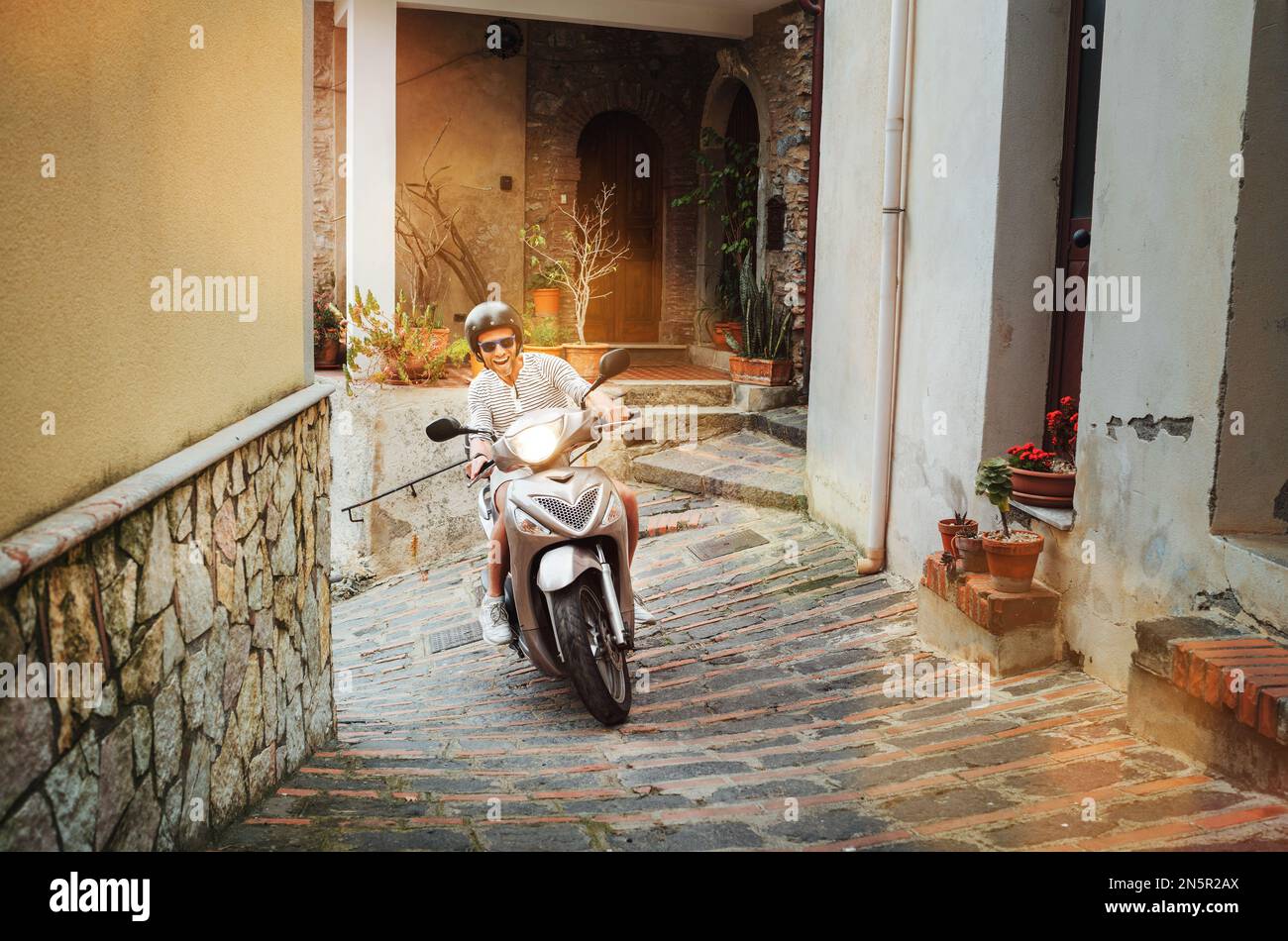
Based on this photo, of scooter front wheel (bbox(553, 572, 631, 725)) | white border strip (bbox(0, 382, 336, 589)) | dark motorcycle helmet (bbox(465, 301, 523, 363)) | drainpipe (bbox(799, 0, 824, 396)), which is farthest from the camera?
drainpipe (bbox(799, 0, 824, 396))

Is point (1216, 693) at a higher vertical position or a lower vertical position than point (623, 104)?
lower

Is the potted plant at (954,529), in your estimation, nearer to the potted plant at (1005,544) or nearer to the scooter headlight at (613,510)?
the potted plant at (1005,544)

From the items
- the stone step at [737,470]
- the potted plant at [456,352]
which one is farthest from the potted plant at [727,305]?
the potted plant at [456,352]

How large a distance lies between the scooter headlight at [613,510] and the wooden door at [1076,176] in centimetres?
204

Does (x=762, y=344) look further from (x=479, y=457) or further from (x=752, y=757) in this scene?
(x=752, y=757)

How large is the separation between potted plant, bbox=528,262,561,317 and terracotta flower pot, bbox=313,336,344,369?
2.31m

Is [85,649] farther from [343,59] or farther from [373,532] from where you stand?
[343,59]

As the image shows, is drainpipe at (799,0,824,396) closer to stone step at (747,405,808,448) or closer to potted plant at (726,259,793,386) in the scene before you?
potted plant at (726,259,793,386)

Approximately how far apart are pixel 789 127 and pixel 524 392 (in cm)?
620

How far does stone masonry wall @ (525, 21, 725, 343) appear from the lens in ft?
42.8

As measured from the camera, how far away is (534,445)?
16.9ft

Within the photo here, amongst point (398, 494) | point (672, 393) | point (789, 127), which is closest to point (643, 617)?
point (398, 494)

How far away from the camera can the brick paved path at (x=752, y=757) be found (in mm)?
3232

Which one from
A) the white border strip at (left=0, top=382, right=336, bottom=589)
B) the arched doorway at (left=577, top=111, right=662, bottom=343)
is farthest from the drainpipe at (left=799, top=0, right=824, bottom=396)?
the white border strip at (left=0, top=382, right=336, bottom=589)
